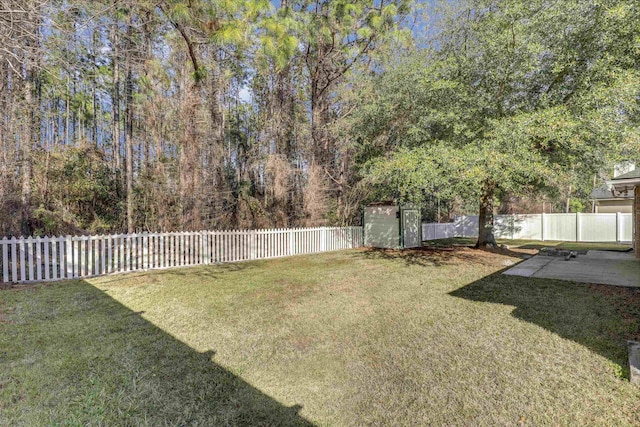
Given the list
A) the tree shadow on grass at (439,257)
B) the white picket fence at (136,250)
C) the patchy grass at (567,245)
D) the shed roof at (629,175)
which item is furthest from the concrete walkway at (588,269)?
the white picket fence at (136,250)

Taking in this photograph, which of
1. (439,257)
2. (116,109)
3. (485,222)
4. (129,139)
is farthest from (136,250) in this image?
(485,222)

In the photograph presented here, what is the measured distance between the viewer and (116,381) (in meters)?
2.47

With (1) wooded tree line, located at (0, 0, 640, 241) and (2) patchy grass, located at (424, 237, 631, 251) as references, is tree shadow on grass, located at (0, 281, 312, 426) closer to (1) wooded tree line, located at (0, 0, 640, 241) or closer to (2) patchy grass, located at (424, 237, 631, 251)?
(1) wooded tree line, located at (0, 0, 640, 241)

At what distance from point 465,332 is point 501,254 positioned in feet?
24.5

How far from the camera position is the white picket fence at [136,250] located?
5727 millimetres

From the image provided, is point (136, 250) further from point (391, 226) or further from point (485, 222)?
point (485, 222)

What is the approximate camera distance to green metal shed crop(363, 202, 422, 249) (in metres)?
12.1

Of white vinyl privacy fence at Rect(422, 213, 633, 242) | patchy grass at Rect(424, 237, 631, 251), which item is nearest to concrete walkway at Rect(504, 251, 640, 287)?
patchy grass at Rect(424, 237, 631, 251)

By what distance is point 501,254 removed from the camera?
32.1ft

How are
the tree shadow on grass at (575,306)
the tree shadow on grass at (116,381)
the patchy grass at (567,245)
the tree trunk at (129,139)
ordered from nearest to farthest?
the tree shadow on grass at (116,381) < the tree shadow on grass at (575,306) < the tree trunk at (129,139) < the patchy grass at (567,245)

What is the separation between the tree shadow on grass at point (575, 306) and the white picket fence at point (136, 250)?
5.64 metres

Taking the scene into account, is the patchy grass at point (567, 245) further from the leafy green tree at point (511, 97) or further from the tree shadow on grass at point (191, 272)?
the tree shadow on grass at point (191, 272)

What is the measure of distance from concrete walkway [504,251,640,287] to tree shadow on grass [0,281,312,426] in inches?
254

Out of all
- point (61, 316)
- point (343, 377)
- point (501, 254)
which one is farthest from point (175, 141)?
point (501, 254)
